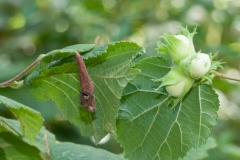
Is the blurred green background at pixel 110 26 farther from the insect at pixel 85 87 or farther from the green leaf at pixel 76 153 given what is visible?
the insect at pixel 85 87

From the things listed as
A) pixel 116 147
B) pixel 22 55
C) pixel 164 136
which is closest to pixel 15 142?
pixel 164 136

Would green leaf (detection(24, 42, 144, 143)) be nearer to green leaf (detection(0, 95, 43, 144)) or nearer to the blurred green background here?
green leaf (detection(0, 95, 43, 144))

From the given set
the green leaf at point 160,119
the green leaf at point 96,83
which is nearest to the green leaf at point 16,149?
the green leaf at point 96,83

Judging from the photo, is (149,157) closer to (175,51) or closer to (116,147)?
(175,51)

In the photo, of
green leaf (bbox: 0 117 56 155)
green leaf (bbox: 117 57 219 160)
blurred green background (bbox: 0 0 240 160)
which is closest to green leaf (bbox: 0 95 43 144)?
green leaf (bbox: 0 117 56 155)

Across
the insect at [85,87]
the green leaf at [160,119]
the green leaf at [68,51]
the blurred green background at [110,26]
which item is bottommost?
the blurred green background at [110,26]

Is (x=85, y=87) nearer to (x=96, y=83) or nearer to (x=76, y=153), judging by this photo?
(x=96, y=83)
